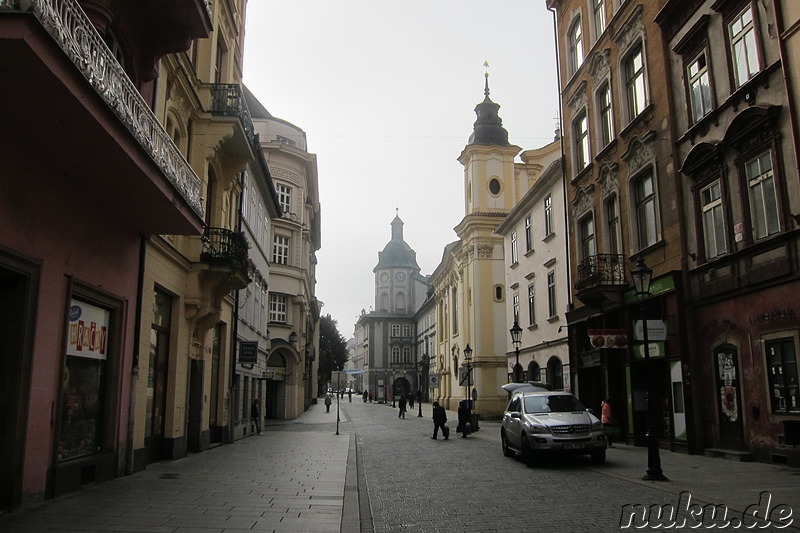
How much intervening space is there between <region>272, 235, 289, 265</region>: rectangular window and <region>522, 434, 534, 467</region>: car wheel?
27.9 metres

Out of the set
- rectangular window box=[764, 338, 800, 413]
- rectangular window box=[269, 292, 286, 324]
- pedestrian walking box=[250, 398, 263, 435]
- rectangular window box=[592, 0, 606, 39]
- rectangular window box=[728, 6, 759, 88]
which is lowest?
pedestrian walking box=[250, 398, 263, 435]

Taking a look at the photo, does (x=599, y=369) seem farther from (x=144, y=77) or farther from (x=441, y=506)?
(x=144, y=77)

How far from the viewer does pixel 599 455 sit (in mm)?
15961

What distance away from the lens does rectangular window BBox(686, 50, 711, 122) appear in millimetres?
Answer: 17203

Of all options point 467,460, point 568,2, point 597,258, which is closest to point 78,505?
point 467,460

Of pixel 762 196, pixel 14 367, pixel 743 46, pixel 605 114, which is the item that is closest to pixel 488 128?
pixel 605 114

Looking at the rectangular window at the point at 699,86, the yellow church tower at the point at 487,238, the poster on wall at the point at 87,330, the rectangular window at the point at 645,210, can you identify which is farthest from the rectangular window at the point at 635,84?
A: the yellow church tower at the point at 487,238

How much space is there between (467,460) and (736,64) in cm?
1179

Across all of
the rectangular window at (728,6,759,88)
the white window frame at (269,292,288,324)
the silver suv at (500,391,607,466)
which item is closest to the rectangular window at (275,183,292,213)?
the white window frame at (269,292,288,324)

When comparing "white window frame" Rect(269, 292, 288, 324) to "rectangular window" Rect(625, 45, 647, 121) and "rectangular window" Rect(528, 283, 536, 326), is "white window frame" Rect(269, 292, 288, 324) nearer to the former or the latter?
"rectangular window" Rect(528, 283, 536, 326)

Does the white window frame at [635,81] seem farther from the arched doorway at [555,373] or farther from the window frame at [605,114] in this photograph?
the arched doorway at [555,373]

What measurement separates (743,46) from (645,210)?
21.0 feet

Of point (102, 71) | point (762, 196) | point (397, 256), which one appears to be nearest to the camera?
point (102, 71)

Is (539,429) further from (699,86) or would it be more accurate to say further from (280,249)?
(280,249)
